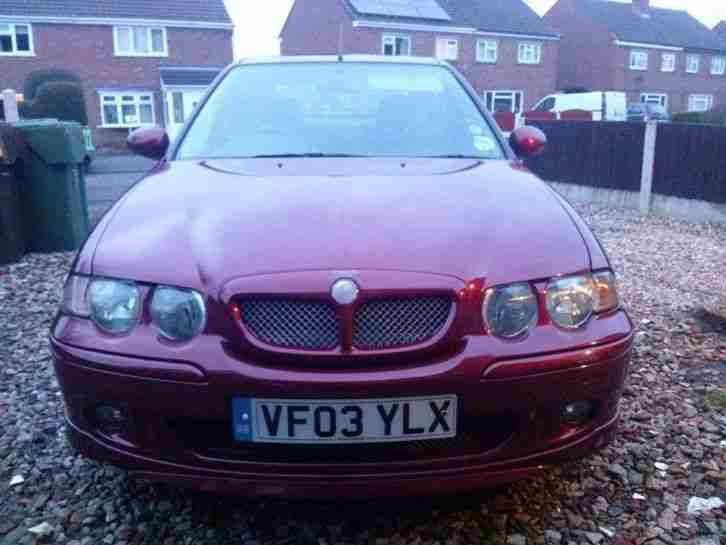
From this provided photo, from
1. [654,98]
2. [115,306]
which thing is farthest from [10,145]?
[654,98]

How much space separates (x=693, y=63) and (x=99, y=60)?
38.6 m

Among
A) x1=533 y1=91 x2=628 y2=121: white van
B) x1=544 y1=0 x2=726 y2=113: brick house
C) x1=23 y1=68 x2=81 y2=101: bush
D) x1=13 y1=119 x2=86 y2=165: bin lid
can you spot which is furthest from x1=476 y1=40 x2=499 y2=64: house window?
x1=13 y1=119 x2=86 y2=165: bin lid

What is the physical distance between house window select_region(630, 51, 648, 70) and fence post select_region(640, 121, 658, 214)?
123 feet

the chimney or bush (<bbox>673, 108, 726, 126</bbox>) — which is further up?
the chimney

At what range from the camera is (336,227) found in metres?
2.15

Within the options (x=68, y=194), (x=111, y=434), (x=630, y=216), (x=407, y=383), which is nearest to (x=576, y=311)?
(x=407, y=383)

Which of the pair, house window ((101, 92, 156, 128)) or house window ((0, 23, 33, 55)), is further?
house window ((101, 92, 156, 128))

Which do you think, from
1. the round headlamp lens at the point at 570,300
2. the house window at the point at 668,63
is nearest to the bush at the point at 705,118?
the house window at the point at 668,63

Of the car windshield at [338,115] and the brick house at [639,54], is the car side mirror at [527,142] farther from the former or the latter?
the brick house at [639,54]

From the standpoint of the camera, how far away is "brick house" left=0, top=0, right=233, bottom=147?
95.8ft

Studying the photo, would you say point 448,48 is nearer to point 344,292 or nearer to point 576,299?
point 576,299

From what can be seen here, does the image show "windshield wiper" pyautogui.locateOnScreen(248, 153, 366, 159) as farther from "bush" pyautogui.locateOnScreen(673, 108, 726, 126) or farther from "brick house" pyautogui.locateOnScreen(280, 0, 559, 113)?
"brick house" pyautogui.locateOnScreen(280, 0, 559, 113)

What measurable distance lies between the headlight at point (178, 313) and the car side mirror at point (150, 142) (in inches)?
64.4

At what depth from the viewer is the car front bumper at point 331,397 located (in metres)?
1.90
